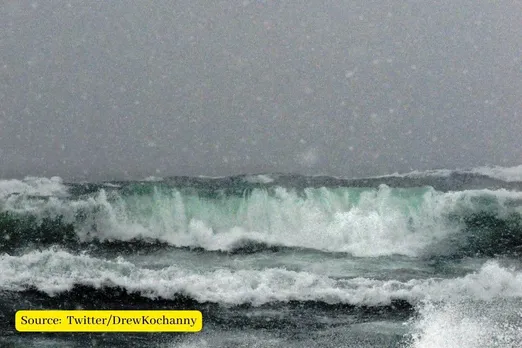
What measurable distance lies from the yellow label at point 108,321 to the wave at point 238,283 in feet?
0.71

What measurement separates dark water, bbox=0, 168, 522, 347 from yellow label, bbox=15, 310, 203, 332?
0.09 m

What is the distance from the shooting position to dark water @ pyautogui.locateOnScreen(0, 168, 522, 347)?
4.39 m

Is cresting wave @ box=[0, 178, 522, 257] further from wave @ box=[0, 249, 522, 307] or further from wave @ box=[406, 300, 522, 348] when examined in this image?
wave @ box=[406, 300, 522, 348]

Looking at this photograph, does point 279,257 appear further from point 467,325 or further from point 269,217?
point 467,325

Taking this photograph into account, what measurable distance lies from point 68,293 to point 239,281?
4.92 feet

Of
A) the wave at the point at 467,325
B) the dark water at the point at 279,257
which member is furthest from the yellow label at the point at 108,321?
the wave at the point at 467,325

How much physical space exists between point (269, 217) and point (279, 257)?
451 millimetres

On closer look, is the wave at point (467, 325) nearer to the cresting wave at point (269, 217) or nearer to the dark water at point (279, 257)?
the dark water at point (279, 257)

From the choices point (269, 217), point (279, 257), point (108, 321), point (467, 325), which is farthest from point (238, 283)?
point (467, 325)

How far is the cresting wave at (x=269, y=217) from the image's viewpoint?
207 inches

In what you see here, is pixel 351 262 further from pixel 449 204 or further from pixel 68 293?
pixel 68 293

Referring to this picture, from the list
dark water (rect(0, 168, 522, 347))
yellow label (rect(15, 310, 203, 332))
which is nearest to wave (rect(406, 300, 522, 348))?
dark water (rect(0, 168, 522, 347))

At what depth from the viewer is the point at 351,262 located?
16.8ft

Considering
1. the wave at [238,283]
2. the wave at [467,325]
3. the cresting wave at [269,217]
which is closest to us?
the wave at [467,325]
